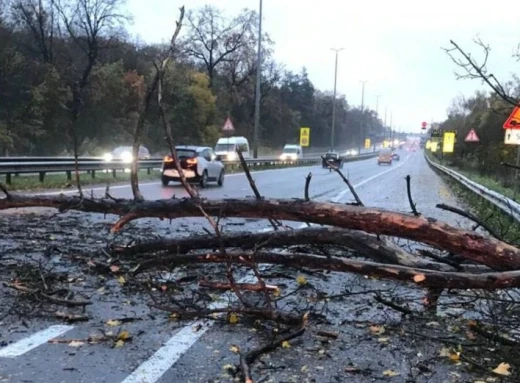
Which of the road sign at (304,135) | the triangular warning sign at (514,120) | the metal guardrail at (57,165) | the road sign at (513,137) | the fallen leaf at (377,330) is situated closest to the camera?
the fallen leaf at (377,330)

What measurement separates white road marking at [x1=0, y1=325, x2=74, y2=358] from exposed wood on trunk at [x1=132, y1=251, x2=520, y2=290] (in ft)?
4.82

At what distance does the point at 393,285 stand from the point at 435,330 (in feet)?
4.80

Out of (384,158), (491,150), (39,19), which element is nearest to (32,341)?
(491,150)

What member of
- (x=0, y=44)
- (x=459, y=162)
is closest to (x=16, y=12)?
(x=0, y=44)

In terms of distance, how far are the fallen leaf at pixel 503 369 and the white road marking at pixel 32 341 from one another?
10.4ft


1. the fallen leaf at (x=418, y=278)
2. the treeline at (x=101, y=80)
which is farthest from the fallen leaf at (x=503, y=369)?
the treeline at (x=101, y=80)

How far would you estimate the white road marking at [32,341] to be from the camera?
4.23 meters

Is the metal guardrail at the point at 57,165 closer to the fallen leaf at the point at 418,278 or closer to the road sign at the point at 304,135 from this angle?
the fallen leaf at the point at 418,278

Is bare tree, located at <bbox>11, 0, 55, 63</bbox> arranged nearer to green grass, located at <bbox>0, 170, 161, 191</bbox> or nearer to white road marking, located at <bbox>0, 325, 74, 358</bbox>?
green grass, located at <bbox>0, 170, 161, 191</bbox>

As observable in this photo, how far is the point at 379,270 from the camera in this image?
4.88 metres

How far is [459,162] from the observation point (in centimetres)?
4312

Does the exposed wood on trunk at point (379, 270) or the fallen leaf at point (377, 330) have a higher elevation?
the exposed wood on trunk at point (379, 270)

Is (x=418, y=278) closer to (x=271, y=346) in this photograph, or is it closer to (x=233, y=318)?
(x=271, y=346)

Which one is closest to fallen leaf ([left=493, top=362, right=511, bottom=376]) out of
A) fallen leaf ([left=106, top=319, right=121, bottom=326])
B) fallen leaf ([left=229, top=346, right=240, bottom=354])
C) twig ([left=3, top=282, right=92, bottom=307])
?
fallen leaf ([left=229, top=346, right=240, bottom=354])
